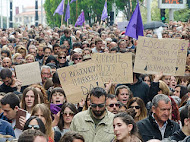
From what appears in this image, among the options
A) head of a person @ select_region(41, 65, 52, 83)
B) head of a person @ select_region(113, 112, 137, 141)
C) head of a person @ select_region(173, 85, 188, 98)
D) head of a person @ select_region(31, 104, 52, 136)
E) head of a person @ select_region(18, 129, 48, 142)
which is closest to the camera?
head of a person @ select_region(18, 129, 48, 142)

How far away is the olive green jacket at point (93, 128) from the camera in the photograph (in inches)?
255

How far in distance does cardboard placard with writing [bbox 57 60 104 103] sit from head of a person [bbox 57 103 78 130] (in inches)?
34.3

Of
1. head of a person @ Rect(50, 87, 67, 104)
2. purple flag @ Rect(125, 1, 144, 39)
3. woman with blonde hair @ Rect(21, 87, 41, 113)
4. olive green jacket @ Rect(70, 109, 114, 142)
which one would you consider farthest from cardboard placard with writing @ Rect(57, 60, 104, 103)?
purple flag @ Rect(125, 1, 144, 39)

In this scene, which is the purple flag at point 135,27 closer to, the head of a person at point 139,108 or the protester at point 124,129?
the head of a person at point 139,108

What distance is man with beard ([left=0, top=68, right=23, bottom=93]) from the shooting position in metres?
9.05

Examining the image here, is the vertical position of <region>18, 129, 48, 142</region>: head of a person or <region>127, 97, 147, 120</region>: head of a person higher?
<region>18, 129, 48, 142</region>: head of a person

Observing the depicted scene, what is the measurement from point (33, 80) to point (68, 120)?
2.83m

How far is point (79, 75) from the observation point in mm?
8219

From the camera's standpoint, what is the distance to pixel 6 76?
358 inches

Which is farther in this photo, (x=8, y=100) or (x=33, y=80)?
(x=33, y=80)

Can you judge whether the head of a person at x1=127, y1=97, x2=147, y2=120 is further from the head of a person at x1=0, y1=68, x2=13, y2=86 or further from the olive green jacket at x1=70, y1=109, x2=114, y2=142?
the head of a person at x1=0, y1=68, x2=13, y2=86

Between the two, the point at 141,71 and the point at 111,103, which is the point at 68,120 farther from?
the point at 141,71

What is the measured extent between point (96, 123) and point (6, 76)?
2.99m

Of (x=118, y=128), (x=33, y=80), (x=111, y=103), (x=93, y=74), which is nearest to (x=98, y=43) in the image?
(x=33, y=80)
